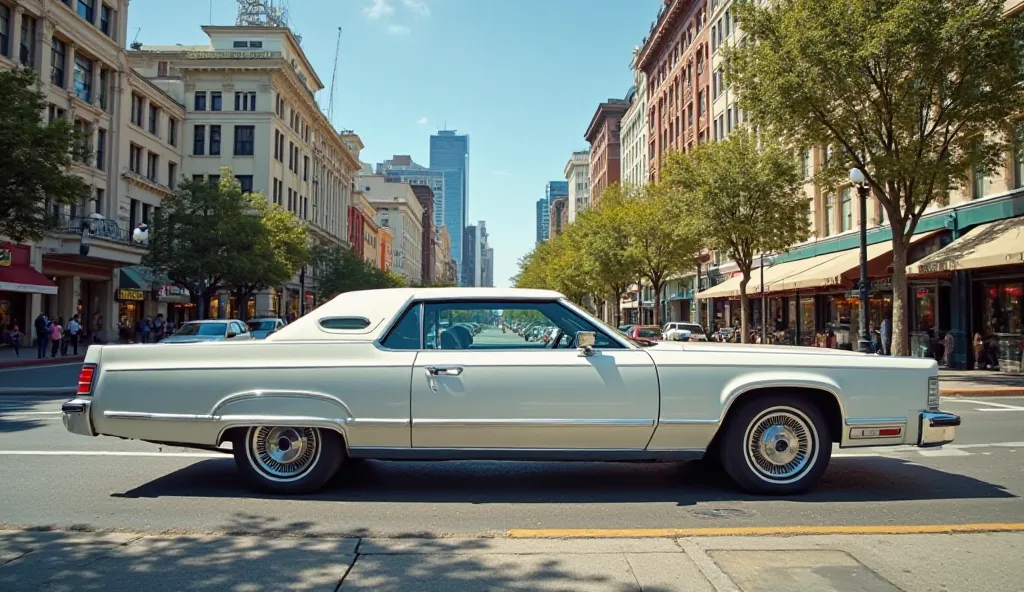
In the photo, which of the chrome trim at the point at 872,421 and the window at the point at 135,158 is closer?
the chrome trim at the point at 872,421

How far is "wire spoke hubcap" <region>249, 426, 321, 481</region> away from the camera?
5.85 metres

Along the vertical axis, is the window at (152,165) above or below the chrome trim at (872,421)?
above

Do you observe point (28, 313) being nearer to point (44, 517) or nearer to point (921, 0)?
point (44, 517)

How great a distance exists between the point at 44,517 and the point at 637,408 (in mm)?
4511

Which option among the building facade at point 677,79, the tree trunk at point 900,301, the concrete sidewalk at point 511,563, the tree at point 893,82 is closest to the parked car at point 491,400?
the concrete sidewalk at point 511,563

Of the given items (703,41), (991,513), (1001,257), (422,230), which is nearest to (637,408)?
(991,513)

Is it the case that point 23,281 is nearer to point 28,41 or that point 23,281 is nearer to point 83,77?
point 28,41

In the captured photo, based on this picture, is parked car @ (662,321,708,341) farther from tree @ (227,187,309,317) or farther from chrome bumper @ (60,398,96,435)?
chrome bumper @ (60,398,96,435)

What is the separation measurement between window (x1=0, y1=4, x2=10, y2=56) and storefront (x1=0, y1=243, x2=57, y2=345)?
8158mm

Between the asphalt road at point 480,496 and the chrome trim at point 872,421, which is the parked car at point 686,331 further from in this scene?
the chrome trim at point 872,421

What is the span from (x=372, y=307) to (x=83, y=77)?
37.8 m

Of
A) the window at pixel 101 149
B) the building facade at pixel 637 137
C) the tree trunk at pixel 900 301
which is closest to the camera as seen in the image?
the tree trunk at pixel 900 301

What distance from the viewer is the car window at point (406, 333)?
230 inches

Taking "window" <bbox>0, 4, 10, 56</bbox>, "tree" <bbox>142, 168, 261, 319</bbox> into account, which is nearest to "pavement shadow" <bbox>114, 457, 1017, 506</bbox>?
"tree" <bbox>142, 168, 261, 319</bbox>
